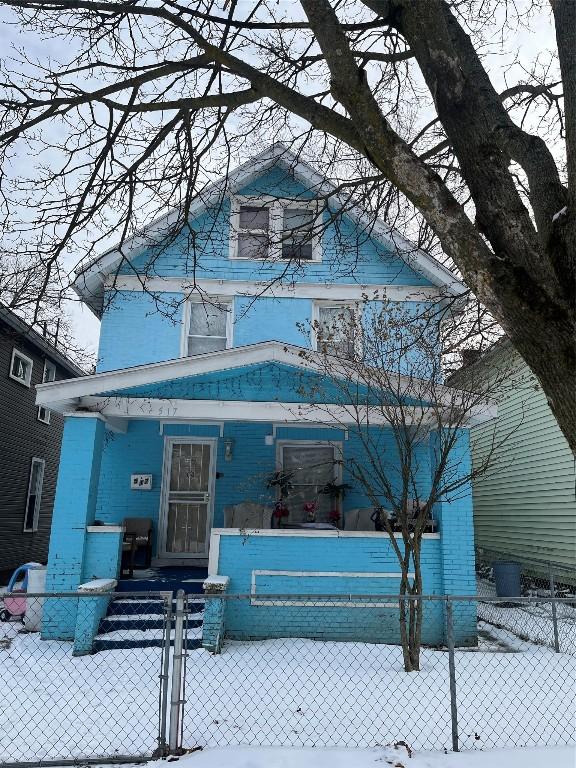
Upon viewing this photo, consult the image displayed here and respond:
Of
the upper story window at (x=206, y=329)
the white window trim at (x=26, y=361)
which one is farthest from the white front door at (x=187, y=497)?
the white window trim at (x=26, y=361)

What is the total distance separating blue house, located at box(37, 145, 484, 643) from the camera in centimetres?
836

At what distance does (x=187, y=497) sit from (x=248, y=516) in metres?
1.55

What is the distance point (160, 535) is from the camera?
1092cm

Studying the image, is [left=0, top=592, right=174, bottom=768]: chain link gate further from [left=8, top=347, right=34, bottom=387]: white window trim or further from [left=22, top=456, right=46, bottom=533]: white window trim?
[left=22, top=456, right=46, bottom=533]: white window trim

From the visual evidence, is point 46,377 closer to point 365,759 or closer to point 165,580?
A: point 165,580

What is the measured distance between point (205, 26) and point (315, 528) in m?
6.74

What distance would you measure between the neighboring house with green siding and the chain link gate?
19.7 ft

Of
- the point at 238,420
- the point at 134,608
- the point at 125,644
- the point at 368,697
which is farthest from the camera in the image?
the point at 238,420

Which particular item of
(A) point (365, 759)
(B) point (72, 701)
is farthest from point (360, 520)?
(A) point (365, 759)

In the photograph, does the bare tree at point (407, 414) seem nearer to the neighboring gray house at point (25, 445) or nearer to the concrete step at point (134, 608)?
the concrete step at point (134, 608)

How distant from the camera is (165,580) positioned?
30.6 ft

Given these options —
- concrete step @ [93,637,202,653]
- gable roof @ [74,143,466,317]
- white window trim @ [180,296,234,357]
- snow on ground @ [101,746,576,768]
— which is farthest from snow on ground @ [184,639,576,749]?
gable roof @ [74,143,466,317]

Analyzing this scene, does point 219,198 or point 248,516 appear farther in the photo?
point 219,198

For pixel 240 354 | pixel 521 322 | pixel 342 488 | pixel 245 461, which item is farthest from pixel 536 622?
pixel 521 322
